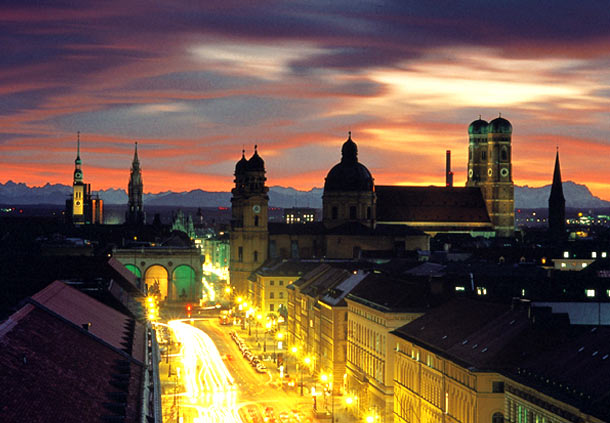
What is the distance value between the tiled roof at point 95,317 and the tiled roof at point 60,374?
426cm

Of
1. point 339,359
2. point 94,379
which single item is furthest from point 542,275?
point 94,379

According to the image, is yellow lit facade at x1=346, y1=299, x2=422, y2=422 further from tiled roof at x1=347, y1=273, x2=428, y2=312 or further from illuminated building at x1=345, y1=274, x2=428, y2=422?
tiled roof at x1=347, y1=273, x2=428, y2=312

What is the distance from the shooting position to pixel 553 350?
265 feet

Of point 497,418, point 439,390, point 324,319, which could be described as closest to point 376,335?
point 439,390

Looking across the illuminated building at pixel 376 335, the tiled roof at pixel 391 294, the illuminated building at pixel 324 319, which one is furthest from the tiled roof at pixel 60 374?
the illuminated building at pixel 324 319

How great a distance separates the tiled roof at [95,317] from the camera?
72375 mm

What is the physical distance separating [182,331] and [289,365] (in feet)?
110

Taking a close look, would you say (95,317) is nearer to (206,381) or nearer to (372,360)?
(372,360)

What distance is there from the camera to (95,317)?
80500mm

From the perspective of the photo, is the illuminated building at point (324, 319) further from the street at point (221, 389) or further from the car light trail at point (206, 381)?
the car light trail at point (206, 381)

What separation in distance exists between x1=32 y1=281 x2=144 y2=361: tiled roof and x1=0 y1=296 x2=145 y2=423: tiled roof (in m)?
4.26

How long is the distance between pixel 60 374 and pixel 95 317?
2981 centimetres

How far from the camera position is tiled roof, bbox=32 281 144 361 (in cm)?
7238

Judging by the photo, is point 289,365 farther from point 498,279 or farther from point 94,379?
point 94,379
